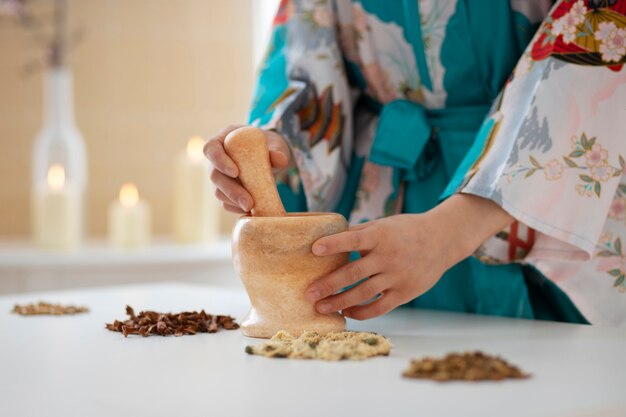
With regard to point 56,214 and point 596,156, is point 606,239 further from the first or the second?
point 56,214

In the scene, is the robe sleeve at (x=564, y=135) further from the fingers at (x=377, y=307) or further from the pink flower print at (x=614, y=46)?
the fingers at (x=377, y=307)

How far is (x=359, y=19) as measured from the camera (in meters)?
1.11

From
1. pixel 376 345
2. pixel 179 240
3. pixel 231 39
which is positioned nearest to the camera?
pixel 376 345

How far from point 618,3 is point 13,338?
0.67m

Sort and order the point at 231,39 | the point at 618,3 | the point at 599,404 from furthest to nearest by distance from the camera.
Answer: the point at 231,39, the point at 618,3, the point at 599,404

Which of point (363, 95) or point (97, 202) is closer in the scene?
point (363, 95)

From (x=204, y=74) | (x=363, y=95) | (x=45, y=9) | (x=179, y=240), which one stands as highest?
(x=45, y=9)

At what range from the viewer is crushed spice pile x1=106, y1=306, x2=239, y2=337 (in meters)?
0.73

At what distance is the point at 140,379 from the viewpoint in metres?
0.54

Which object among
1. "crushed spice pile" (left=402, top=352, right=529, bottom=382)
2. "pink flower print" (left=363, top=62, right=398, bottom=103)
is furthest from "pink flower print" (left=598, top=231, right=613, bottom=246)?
"crushed spice pile" (left=402, top=352, right=529, bottom=382)

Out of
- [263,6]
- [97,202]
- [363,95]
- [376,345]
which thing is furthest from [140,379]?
[263,6]

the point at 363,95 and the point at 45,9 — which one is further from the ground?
the point at 45,9

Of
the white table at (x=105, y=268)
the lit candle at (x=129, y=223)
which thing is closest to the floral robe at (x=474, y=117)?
the white table at (x=105, y=268)

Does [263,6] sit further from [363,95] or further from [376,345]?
[376,345]
